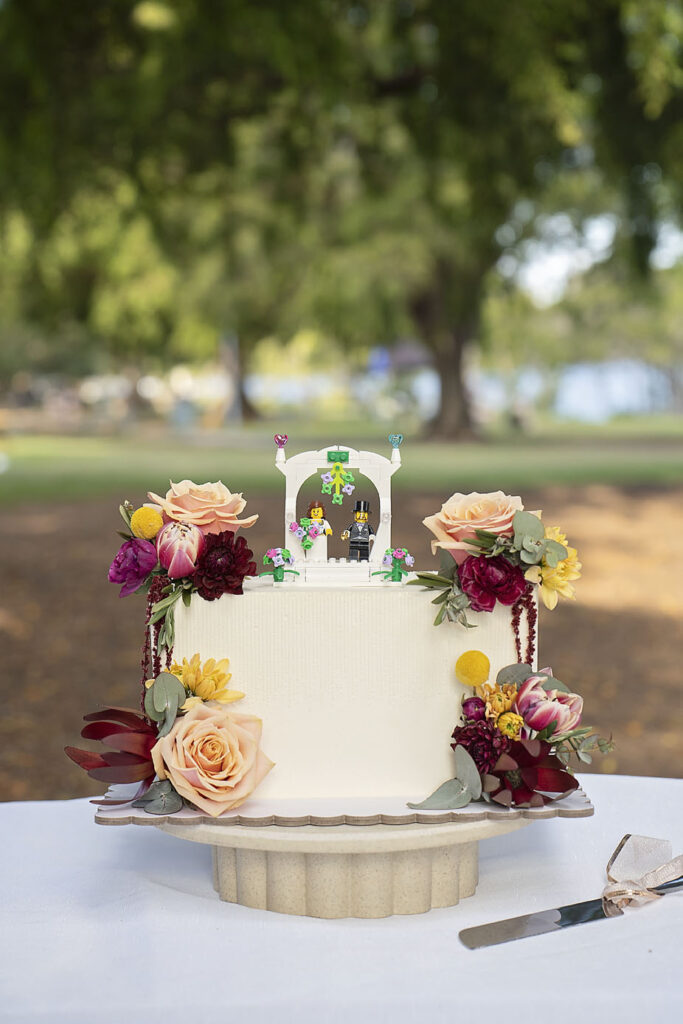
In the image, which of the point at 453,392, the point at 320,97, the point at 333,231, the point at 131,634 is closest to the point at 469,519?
the point at 320,97

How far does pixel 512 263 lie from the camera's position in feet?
66.5

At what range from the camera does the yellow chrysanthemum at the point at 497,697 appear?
5.34 ft

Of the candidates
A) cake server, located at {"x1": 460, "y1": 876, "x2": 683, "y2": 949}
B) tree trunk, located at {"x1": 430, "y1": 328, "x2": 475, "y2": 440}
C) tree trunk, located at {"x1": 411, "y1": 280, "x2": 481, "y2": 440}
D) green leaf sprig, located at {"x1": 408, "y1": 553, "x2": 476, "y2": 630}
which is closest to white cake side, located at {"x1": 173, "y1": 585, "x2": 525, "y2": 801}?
green leaf sprig, located at {"x1": 408, "y1": 553, "x2": 476, "y2": 630}

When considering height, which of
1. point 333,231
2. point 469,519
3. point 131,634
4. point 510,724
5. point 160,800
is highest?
point 333,231

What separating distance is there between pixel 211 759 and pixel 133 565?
30cm

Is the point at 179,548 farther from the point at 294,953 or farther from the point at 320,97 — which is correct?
the point at 320,97

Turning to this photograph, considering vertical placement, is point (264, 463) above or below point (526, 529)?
above

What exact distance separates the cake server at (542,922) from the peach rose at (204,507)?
0.64 m

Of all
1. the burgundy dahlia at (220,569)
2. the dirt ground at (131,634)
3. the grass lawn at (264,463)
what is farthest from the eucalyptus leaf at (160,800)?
the grass lawn at (264,463)

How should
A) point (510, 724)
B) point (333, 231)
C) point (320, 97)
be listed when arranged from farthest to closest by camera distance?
point (333, 231) → point (320, 97) → point (510, 724)

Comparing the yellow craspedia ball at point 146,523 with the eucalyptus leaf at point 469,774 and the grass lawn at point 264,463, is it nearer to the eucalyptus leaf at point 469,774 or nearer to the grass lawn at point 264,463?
the eucalyptus leaf at point 469,774

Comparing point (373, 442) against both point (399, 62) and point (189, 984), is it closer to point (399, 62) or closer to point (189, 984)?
point (399, 62)

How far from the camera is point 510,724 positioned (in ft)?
5.29

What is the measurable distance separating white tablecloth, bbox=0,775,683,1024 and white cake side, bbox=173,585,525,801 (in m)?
0.21
